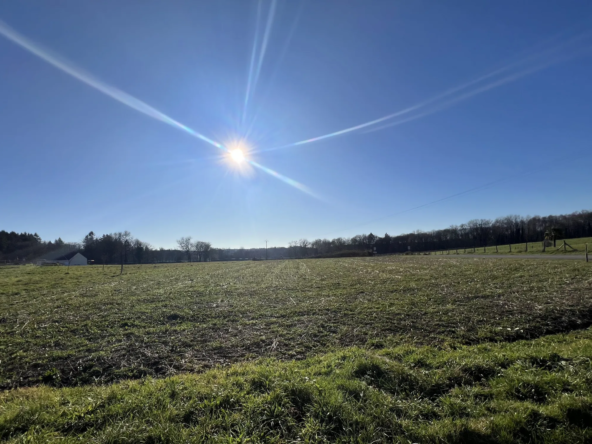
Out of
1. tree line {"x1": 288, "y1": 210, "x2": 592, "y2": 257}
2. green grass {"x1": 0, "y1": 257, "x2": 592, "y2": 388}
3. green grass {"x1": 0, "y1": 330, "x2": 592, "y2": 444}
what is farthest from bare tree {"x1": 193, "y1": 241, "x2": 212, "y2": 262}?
green grass {"x1": 0, "y1": 330, "x2": 592, "y2": 444}

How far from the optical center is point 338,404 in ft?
12.6

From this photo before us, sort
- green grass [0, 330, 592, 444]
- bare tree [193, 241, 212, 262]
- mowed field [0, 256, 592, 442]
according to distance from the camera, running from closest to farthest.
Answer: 1. green grass [0, 330, 592, 444]
2. mowed field [0, 256, 592, 442]
3. bare tree [193, 241, 212, 262]

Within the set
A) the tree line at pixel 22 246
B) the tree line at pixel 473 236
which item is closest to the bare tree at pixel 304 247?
the tree line at pixel 473 236

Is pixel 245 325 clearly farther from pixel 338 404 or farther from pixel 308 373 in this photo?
pixel 338 404

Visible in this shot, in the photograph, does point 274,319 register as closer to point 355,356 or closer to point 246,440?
point 355,356

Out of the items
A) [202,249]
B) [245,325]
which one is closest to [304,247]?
[202,249]

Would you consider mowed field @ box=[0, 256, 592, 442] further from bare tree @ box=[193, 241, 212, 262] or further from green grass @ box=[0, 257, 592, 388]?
bare tree @ box=[193, 241, 212, 262]

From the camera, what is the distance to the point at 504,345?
634 cm

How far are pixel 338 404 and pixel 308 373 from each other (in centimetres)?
127

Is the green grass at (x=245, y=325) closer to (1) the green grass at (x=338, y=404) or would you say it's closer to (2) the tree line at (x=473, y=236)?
(1) the green grass at (x=338, y=404)

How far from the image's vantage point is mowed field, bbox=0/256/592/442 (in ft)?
11.3

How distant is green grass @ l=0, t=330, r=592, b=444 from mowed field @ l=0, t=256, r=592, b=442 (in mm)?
21

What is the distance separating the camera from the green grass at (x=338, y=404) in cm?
331

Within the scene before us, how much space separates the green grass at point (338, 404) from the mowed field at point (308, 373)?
21 mm
